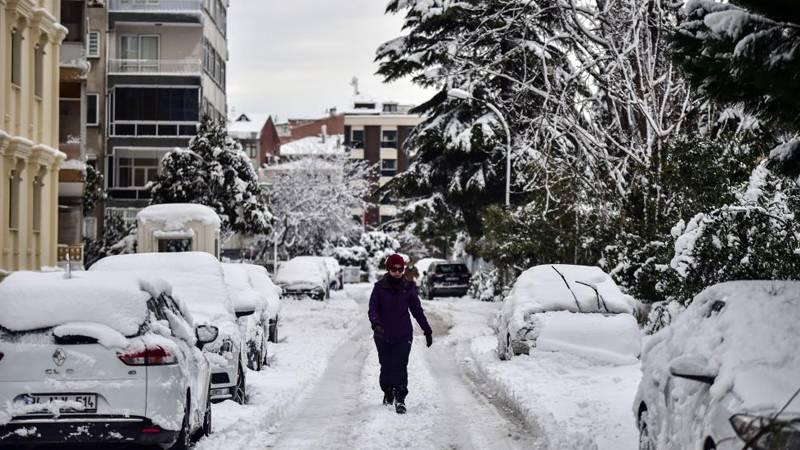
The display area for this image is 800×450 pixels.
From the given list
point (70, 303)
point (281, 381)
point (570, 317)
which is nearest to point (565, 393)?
point (570, 317)

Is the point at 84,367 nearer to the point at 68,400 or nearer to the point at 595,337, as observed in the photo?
the point at 68,400

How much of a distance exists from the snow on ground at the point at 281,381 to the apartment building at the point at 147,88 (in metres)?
23.9

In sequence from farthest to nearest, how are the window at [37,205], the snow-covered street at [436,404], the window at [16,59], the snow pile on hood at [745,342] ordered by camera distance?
the window at [37,205]
the window at [16,59]
the snow-covered street at [436,404]
the snow pile on hood at [745,342]

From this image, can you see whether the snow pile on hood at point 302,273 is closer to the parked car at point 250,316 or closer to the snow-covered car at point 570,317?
the parked car at point 250,316

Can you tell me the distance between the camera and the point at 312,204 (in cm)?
8988

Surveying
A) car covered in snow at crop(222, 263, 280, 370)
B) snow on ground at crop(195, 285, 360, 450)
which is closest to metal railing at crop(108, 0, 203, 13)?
snow on ground at crop(195, 285, 360, 450)

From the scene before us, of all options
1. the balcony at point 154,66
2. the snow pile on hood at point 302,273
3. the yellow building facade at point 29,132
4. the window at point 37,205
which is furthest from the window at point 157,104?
the window at point 37,205

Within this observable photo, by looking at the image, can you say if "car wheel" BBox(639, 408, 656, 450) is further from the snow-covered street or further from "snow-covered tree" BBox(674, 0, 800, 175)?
"snow-covered tree" BBox(674, 0, 800, 175)

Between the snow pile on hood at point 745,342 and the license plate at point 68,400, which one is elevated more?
the snow pile on hood at point 745,342

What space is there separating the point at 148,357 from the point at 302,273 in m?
40.2

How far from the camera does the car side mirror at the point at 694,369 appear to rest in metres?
7.90

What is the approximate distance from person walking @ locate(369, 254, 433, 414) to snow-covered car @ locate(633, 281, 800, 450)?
534 centimetres

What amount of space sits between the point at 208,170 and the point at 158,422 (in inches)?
1616

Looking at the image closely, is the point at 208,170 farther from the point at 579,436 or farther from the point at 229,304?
the point at 579,436
